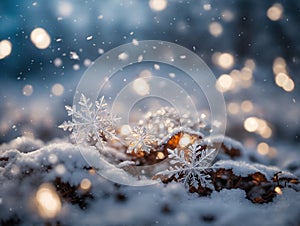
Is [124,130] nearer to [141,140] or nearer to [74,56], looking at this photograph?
[141,140]

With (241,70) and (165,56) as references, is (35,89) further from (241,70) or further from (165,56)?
(241,70)

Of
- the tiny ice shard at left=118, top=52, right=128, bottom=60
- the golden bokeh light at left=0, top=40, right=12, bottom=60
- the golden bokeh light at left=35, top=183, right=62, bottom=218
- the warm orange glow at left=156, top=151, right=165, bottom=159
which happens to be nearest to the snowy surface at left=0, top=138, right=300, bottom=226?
the golden bokeh light at left=35, top=183, right=62, bottom=218

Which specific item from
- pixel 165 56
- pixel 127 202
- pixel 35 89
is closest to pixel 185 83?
pixel 165 56

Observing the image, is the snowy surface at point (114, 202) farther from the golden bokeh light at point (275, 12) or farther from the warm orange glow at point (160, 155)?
the golden bokeh light at point (275, 12)

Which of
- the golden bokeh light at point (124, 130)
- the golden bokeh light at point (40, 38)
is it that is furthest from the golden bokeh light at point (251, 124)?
the golden bokeh light at point (40, 38)

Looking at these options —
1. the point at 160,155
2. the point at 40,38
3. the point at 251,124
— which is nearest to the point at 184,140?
the point at 160,155
